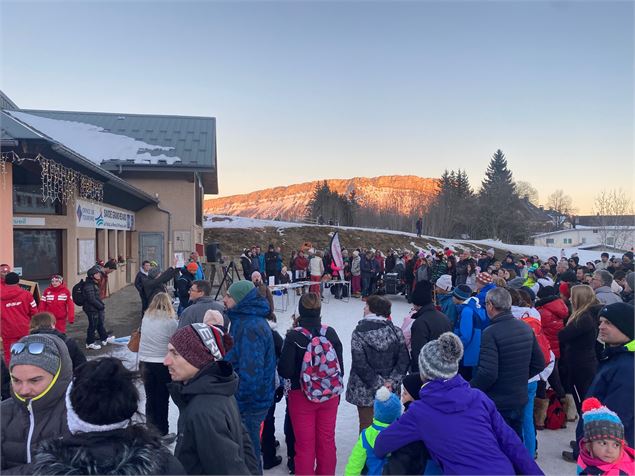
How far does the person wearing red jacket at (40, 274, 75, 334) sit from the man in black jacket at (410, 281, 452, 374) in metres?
5.64

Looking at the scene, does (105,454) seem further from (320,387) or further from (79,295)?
(79,295)

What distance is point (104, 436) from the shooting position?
1.70m

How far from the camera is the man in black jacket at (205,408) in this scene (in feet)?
6.77

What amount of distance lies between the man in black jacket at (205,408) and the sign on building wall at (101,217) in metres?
10.7

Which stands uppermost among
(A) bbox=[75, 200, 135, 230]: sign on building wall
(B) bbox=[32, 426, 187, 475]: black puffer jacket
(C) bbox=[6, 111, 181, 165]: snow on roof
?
(C) bbox=[6, 111, 181, 165]: snow on roof

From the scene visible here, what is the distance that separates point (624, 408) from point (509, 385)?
97cm

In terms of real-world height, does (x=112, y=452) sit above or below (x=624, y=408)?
above

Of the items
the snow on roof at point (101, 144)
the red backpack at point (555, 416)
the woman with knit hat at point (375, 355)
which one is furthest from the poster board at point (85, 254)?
the red backpack at point (555, 416)

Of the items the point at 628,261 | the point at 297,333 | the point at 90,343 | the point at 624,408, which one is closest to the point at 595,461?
the point at 624,408

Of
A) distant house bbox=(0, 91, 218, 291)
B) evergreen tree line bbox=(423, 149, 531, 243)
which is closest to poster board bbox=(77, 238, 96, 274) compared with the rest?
distant house bbox=(0, 91, 218, 291)

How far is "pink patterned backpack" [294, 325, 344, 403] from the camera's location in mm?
3812

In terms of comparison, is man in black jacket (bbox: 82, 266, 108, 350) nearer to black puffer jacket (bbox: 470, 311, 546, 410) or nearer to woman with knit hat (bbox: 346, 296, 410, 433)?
woman with knit hat (bbox: 346, 296, 410, 433)

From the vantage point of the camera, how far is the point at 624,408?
294 cm

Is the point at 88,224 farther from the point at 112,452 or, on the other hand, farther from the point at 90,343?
the point at 112,452
